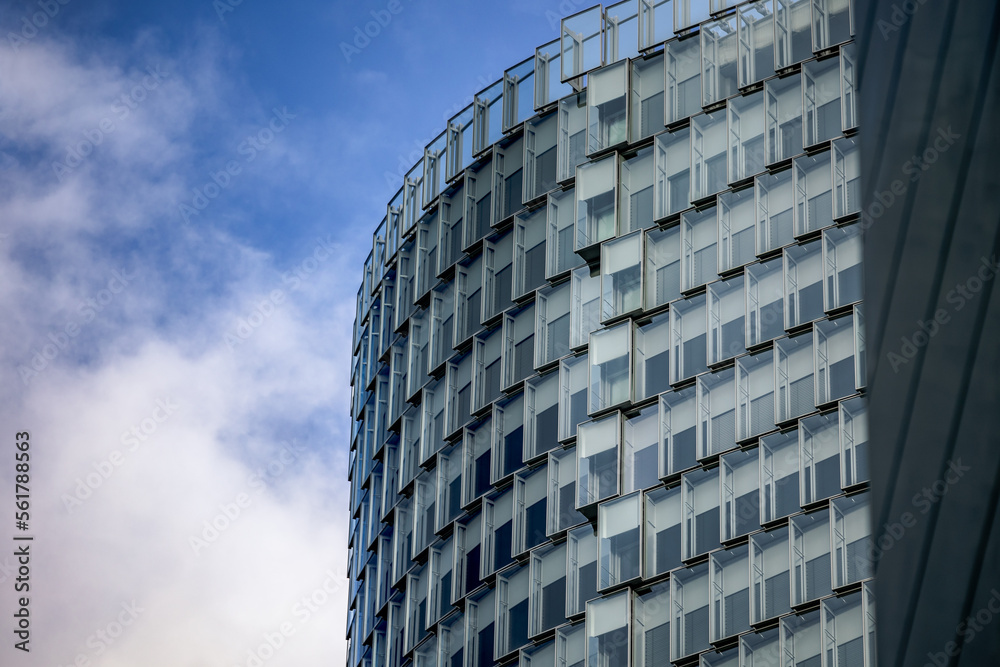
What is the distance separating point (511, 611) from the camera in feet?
126

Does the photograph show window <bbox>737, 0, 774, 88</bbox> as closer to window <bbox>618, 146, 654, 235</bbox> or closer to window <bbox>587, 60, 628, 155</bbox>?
window <bbox>618, 146, 654, 235</bbox>

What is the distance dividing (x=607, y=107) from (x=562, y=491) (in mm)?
10231

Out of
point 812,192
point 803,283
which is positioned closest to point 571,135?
point 812,192

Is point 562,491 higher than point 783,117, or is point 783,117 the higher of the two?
point 783,117

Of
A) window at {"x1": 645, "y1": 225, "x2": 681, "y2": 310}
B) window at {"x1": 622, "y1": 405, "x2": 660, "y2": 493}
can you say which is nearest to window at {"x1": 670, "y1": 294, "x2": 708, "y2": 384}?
window at {"x1": 645, "y1": 225, "x2": 681, "y2": 310}

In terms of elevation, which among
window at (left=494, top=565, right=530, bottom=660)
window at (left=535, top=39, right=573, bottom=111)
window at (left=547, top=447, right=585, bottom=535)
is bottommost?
window at (left=494, top=565, right=530, bottom=660)

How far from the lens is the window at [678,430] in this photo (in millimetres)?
36062

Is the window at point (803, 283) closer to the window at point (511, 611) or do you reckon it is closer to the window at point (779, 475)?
the window at point (779, 475)

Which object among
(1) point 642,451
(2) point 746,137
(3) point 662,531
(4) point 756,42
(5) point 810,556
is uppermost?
(4) point 756,42

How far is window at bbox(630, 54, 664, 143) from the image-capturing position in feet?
133

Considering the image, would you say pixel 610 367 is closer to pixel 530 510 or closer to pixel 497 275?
pixel 530 510

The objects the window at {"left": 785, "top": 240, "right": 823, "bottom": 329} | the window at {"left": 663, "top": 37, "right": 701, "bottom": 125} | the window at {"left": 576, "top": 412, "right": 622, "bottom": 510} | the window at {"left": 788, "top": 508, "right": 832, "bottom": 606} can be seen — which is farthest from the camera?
the window at {"left": 663, "top": 37, "right": 701, "bottom": 125}

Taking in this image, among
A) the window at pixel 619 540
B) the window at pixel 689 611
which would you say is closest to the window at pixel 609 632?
the window at pixel 619 540

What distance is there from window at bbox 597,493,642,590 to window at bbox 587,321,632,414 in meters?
2.60
